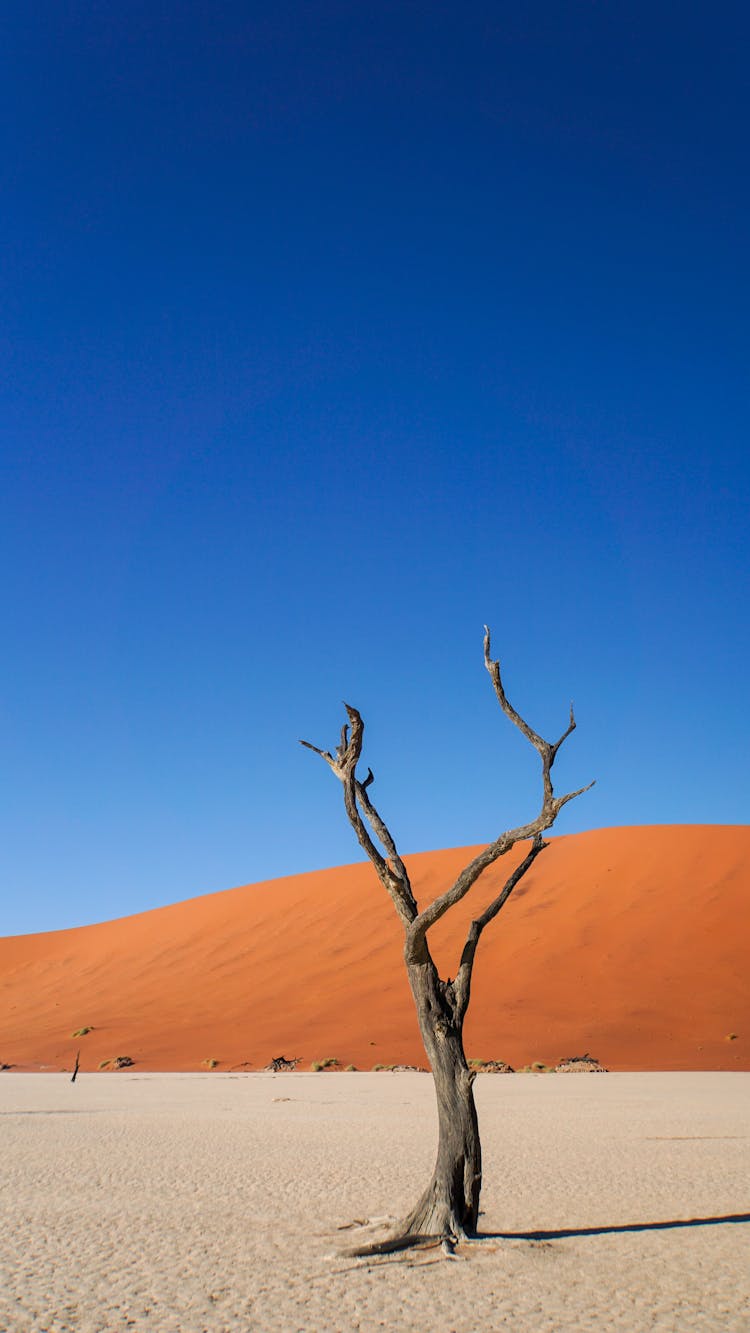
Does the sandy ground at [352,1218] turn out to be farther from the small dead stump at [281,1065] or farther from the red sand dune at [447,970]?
the red sand dune at [447,970]

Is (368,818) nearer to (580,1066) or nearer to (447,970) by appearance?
(580,1066)

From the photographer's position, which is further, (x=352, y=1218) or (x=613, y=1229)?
(x=352, y=1218)

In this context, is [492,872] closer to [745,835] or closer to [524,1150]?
[745,835]

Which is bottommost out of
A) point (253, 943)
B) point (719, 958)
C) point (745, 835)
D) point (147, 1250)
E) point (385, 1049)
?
point (147, 1250)

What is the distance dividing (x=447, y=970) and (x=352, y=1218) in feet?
88.5

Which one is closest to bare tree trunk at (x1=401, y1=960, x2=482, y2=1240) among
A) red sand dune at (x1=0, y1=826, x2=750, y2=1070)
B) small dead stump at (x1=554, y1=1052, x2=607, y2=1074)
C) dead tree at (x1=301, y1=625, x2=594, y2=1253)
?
dead tree at (x1=301, y1=625, x2=594, y2=1253)

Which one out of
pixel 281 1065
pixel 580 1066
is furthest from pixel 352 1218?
pixel 281 1065

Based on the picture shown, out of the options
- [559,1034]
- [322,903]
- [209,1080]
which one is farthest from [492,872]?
[209,1080]

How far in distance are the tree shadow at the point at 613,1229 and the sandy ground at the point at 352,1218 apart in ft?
0.10

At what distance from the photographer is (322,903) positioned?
49312 millimetres

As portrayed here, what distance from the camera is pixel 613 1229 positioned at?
26.1 feet

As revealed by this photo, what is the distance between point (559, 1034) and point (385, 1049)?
16.7 ft

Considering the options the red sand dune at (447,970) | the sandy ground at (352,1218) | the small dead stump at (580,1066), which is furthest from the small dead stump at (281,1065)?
the sandy ground at (352,1218)

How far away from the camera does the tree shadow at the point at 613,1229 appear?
24.6 ft
